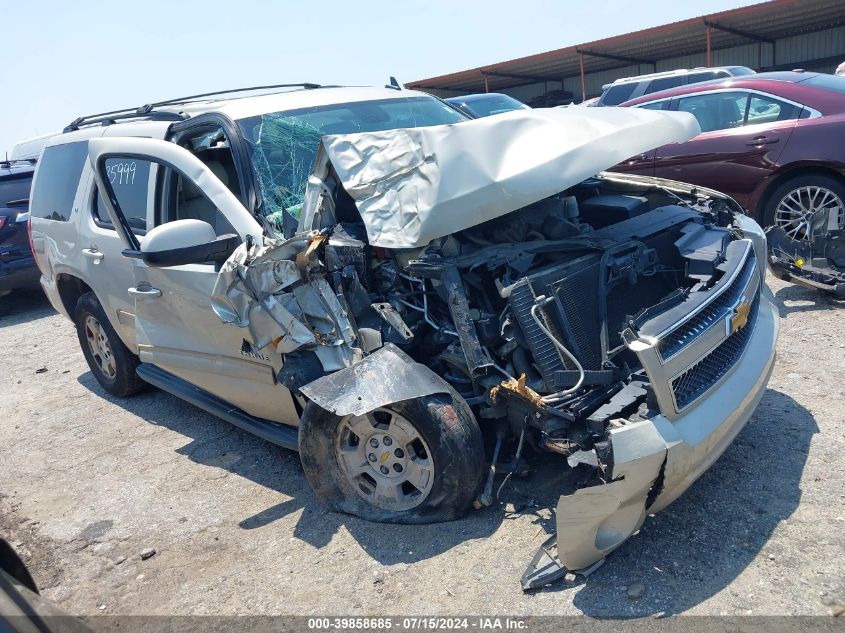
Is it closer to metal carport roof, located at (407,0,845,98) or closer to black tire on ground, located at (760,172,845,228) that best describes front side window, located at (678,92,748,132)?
black tire on ground, located at (760,172,845,228)

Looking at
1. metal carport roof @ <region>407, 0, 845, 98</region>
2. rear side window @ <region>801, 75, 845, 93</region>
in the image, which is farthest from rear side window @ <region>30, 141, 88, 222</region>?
metal carport roof @ <region>407, 0, 845, 98</region>

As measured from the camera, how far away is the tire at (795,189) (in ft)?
20.0

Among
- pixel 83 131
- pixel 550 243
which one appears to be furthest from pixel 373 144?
pixel 83 131

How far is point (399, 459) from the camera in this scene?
10.9 ft

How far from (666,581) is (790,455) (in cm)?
121

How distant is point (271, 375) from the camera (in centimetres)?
379

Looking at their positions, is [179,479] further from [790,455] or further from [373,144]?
[790,455]

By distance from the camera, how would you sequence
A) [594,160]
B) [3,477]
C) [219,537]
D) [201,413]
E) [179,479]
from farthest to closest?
[201,413] → [3,477] → [179,479] → [219,537] → [594,160]

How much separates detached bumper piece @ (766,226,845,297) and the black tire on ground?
2.15 ft

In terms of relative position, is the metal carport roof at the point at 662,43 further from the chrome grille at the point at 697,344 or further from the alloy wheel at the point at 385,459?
the alloy wheel at the point at 385,459

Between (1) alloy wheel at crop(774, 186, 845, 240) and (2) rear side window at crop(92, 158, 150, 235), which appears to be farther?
(1) alloy wheel at crop(774, 186, 845, 240)

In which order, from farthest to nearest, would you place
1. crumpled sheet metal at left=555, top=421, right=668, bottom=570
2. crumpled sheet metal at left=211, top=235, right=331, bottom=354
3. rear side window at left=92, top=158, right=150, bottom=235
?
1. rear side window at left=92, top=158, right=150, bottom=235
2. crumpled sheet metal at left=211, top=235, right=331, bottom=354
3. crumpled sheet metal at left=555, top=421, right=668, bottom=570

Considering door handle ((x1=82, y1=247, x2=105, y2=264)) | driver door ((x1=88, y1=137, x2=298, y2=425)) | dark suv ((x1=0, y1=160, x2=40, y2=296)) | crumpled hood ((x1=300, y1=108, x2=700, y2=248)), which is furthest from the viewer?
dark suv ((x1=0, y1=160, x2=40, y2=296))

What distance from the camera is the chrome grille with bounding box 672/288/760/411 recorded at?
2.79 metres
